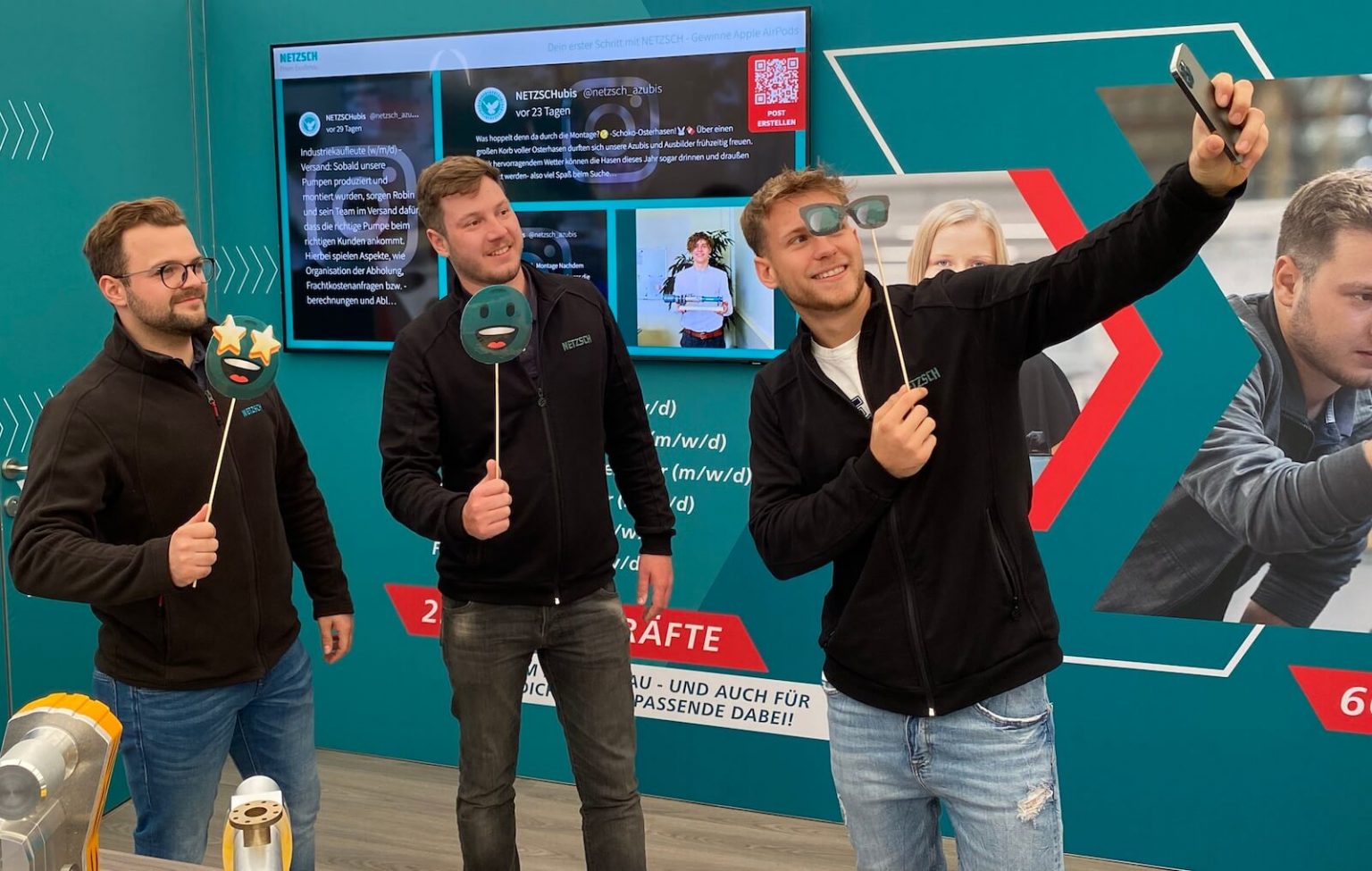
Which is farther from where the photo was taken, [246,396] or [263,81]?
[263,81]

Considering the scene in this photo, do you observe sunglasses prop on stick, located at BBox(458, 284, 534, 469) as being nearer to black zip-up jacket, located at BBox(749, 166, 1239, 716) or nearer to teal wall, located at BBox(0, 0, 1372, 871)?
black zip-up jacket, located at BBox(749, 166, 1239, 716)

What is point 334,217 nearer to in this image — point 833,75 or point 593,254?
point 593,254

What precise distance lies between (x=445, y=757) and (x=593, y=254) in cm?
163

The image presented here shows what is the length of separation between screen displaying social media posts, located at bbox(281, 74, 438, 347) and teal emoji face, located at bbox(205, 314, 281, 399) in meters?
1.59

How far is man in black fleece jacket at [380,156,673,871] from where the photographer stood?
238 cm

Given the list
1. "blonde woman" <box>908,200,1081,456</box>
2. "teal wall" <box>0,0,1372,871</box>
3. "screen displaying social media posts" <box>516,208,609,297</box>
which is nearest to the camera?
"teal wall" <box>0,0,1372,871</box>

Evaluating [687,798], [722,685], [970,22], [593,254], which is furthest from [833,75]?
[687,798]

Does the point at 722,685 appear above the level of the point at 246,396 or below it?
below

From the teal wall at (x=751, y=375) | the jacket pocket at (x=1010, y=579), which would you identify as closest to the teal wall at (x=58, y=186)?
the teal wall at (x=751, y=375)

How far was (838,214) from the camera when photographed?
1.83 metres

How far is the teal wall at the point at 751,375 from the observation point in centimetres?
287

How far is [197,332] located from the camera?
2258 millimetres

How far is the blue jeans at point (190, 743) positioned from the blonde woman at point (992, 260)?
1.82 meters

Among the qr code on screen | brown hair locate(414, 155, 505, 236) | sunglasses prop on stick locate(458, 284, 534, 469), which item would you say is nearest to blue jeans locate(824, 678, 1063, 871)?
sunglasses prop on stick locate(458, 284, 534, 469)
